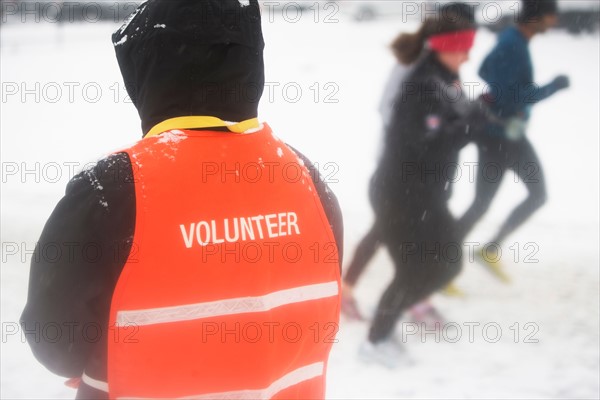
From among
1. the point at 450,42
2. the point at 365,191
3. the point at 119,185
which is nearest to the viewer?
the point at 119,185

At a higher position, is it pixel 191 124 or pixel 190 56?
pixel 190 56

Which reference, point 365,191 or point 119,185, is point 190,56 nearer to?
point 119,185

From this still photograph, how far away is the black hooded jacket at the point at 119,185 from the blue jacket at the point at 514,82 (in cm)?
310

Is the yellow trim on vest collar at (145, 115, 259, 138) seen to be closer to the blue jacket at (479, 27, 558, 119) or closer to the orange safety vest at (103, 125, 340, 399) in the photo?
the orange safety vest at (103, 125, 340, 399)

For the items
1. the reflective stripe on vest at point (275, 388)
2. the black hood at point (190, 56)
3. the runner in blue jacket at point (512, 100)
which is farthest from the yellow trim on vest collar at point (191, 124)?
the runner in blue jacket at point (512, 100)

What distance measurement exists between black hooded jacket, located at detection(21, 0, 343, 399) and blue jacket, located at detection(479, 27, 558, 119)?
3.10m

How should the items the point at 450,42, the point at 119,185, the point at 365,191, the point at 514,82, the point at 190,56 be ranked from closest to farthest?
the point at 119,185
the point at 190,56
the point at 450,42
the point at 514,82
the point at 365,191

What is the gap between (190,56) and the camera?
51.9 inches

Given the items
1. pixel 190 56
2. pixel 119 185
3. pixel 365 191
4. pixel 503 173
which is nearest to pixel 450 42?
pixel 503 173

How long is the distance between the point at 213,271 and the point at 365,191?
5429mm

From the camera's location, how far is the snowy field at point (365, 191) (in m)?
3.47

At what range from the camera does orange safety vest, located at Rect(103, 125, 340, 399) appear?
4.04 feet

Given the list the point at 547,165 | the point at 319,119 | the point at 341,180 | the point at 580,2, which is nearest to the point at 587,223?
the point at 547,165

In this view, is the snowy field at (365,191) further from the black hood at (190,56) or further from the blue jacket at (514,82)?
the blue jacket at (514,82)
